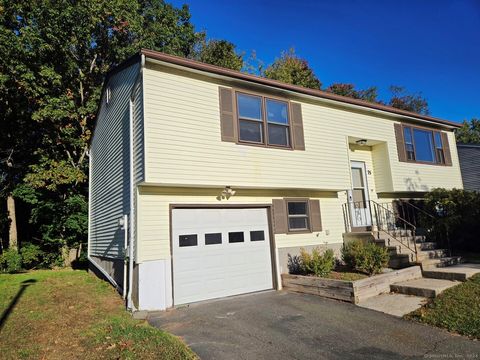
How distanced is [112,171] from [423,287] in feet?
30.4

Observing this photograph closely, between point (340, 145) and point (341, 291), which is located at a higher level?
point (340, 145)

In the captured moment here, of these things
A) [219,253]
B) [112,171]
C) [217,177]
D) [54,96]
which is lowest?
A: [219,253]

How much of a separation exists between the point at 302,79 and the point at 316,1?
1462cm

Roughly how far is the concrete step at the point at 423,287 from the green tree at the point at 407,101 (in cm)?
3051

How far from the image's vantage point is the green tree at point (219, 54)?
25.2m

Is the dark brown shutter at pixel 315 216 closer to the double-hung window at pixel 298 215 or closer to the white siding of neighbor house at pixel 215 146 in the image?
the double-hung window at pixel 298 215

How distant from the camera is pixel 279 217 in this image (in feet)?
33.7

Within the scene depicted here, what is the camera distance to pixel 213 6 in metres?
16.4

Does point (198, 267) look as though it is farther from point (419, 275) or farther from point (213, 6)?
point (213, 6)

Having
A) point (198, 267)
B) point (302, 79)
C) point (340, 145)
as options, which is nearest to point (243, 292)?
point (198, 267)

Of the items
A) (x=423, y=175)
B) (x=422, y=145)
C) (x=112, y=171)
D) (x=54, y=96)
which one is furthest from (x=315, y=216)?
(x=54, y=96)

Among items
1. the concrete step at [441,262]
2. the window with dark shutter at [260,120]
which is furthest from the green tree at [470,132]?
the window with dark shutter at [260,120]

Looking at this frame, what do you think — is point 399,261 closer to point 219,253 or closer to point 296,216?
point 296,216

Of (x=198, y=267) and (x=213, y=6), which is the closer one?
(x=198, y=267)
